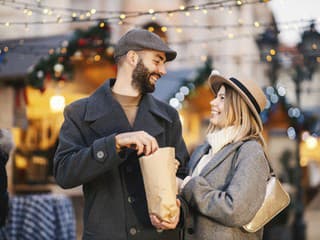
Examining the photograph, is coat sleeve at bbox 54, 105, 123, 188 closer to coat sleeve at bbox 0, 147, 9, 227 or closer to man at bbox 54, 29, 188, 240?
man at bbox 54, 29, 188, 240

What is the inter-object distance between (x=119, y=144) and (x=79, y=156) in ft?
0.81

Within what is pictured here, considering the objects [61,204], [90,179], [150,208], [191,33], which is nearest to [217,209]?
[150,208]

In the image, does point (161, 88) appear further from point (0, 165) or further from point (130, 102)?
point (130, 102)

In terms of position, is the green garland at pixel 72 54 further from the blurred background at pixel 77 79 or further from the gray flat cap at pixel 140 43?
the gray flat cap at pixel 140 43

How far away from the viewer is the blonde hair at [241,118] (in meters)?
4.15

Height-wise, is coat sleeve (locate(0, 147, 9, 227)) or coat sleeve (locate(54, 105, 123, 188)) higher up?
coat sleeve (locate(54, 105, 123, 188))

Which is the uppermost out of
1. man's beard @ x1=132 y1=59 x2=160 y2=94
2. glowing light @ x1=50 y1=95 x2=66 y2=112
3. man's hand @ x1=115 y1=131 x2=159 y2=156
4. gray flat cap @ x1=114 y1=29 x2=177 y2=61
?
gray flat cap @ x1=114 y1=29 x2=177 y2=61

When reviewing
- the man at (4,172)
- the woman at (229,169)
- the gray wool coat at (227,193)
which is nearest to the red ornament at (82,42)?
the man at (4,172)

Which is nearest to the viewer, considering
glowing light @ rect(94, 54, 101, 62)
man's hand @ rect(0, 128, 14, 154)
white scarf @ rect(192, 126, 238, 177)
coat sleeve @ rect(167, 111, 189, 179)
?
white scarf @ rect(192, 126, 238, 177)

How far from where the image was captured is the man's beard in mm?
4062

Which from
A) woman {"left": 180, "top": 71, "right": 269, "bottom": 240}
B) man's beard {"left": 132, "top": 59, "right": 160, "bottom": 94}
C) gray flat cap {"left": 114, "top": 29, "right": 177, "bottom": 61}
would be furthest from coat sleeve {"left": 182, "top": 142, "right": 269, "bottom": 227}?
gray flat cap {"left": 114, "top": 29, "right": 177, "bottom": 61}

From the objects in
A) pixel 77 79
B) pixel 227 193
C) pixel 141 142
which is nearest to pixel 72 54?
pixel 77 79

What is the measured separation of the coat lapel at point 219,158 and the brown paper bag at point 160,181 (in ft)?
1.67

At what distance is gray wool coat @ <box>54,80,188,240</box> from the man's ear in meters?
0.23
